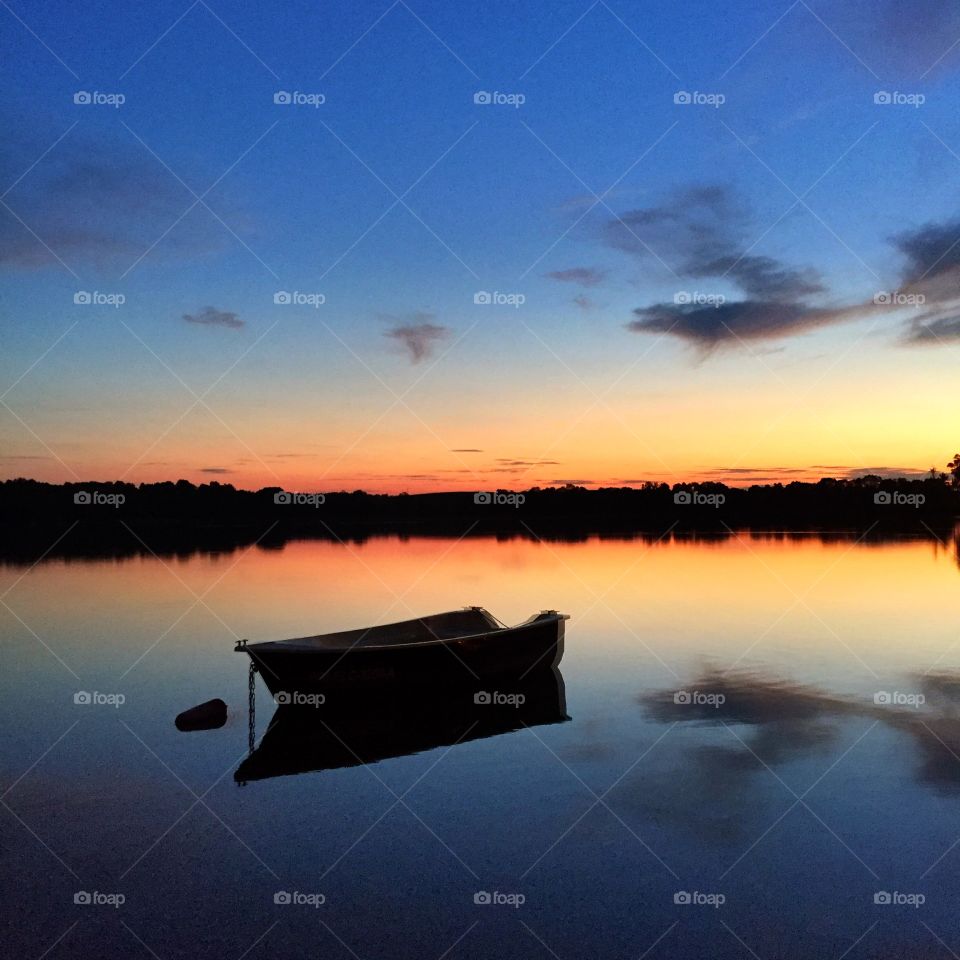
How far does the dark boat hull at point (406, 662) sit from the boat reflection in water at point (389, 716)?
0.06 metres

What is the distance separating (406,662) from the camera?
18.5 metres

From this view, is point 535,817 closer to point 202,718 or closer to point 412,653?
point 412,653

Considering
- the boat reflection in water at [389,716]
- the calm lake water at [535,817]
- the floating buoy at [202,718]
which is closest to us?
the calm lake water at [535,817]

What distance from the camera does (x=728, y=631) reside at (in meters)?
30.2

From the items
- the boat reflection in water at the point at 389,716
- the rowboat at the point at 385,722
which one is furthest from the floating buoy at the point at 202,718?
the rowboat at the point at 385,722

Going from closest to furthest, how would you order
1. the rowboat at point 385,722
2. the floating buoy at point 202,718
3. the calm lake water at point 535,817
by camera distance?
the calm lake water at point 535,817 < the rowboat at point 385,722 < the floating buoy at point 202,718

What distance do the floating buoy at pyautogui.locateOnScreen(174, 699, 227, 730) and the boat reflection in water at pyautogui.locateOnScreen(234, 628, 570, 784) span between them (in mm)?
951

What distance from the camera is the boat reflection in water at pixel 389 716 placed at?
15445 millimetres

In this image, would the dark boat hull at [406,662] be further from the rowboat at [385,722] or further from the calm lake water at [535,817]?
the calm lake water at [535,817]

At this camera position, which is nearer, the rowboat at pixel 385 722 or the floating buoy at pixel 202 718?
the rowboat at pixel 385 722

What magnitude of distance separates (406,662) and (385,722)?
1407 millimetres

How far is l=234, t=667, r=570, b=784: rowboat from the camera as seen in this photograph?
601 inches

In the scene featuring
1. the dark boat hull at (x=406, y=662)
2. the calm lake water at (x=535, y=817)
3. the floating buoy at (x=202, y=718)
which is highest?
the dark boat hull at (x=406, y=662)

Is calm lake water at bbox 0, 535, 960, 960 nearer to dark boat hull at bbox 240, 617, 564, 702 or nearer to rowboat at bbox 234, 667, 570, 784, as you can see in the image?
rowboat at bbox 234, 667, 570, 784
